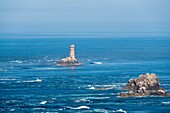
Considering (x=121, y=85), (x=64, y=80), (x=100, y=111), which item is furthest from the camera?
(x=64, y=80)

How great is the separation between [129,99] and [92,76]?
117 feet

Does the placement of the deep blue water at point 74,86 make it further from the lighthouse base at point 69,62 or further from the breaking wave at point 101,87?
the lighthouse base at point 69,62

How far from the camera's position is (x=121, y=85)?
122 meters


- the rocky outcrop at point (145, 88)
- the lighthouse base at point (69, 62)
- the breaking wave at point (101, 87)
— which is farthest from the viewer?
the lighthouse base at point (69, 62)

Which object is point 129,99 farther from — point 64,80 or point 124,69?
point 124,69

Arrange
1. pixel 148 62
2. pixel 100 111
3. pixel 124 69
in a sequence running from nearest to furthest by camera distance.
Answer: pixel 100 111 < pixel 124 69 < pixel 148 62

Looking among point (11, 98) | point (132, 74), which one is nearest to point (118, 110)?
point (11, 98)

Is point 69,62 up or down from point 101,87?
up

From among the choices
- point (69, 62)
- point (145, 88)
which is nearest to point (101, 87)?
point (145, 88)

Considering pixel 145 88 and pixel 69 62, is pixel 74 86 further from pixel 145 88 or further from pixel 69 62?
pixel 69 62

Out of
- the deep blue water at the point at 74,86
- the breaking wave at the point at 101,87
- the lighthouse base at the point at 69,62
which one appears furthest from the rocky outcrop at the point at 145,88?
the lighthouse base at the point at 69,62

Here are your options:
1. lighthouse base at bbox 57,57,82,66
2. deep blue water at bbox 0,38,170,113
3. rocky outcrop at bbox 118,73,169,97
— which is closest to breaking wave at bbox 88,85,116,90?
deep blue water at bbox 0,38,170,113

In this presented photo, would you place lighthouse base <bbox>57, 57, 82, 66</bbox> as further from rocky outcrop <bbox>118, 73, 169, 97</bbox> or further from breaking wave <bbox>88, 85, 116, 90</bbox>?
rocky outcrop <bbox>118, 73, 169, 97</bbox>

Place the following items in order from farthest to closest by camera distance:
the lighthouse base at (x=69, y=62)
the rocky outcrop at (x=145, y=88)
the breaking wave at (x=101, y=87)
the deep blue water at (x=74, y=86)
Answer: the lighthouse base at (x=69, y=62) → the breaking wave at (x=101, y=87) → the rocky outcrop at (x=145, y=88) → the deep blue water at (x=74, y=86)
